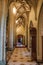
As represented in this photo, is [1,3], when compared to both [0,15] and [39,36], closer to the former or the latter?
[0,15]

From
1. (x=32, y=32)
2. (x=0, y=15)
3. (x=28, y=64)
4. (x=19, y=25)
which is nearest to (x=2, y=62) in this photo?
(x=28, y=64)

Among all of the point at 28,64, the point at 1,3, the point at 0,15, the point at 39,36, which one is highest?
the point at 1,3

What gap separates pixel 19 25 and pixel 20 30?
252cm

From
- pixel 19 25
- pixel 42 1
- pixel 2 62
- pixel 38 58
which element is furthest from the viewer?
pixel 19 25

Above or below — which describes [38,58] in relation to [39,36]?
below

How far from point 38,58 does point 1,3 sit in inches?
170

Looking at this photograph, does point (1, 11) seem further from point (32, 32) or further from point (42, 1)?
point (32, 32)

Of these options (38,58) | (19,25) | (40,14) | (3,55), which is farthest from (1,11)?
(19,25)

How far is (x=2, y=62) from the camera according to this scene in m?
8.59

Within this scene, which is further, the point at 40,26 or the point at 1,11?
the point at 40,26

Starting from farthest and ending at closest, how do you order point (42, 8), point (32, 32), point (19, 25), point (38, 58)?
point (19, 25) → point (32, 32) → point (38, 58) → point (42, 8)

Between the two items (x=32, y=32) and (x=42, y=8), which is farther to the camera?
(x=32, y=32)

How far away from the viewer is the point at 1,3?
8828 mm

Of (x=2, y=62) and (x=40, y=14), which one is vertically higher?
(x=40, y=14)
